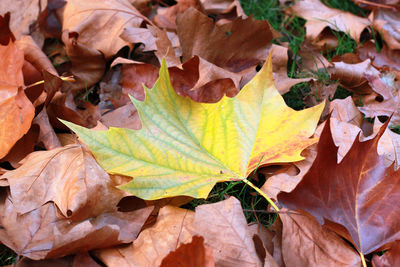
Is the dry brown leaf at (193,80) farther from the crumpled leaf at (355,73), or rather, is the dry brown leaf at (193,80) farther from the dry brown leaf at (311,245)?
the dry brown leaf at (311,245)

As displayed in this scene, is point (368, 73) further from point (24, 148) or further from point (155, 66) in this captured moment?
point (24, 148)

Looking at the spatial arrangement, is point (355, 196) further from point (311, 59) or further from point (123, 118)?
point (311, 59)

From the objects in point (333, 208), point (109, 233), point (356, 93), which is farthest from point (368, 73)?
point (109, 233)

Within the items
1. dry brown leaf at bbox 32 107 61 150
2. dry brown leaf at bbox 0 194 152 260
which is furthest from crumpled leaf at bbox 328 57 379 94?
dry brown leaf at bbox 32 107 61 150

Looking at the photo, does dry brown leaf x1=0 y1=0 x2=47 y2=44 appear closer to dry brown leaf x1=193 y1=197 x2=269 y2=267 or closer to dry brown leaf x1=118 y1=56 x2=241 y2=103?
dry brown leaf x1=118 y1=56 x2=241 y2=103

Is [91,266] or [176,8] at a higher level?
[176,8]

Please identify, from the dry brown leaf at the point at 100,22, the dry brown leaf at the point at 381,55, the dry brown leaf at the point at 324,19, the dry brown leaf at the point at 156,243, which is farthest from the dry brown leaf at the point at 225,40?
the dry brown leaf at the point at 156,243
